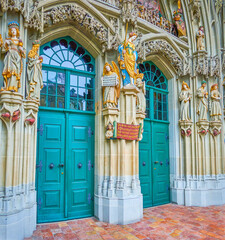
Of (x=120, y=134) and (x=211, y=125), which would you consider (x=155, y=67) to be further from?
(x=120, y=134)

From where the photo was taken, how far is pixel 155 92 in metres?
6.61

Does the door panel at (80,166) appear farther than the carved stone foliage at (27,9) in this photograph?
Yes

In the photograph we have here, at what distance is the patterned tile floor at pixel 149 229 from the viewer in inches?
154

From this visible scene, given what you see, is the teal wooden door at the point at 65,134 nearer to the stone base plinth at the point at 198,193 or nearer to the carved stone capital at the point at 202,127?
the stone base plinth at the point at 198,193

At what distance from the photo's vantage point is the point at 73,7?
15.6ft

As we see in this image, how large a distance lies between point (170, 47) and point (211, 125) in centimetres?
281

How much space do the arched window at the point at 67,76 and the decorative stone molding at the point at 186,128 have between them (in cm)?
300

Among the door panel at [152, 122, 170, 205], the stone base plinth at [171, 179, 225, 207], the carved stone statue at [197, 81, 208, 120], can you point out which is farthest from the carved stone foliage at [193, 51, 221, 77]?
the stone base plinth at [171, 179, 225, 207]

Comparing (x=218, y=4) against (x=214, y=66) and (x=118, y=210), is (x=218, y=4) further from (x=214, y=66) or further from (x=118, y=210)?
(x=118, y=210)

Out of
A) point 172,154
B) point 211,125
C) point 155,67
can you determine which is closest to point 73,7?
point 155,67

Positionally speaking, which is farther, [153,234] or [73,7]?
[73,7]

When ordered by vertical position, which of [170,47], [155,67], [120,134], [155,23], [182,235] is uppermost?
[155,23]

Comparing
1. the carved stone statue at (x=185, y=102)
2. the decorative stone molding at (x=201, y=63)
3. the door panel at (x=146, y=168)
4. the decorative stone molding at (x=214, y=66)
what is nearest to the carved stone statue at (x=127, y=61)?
the door panel at (x=146, y=168)

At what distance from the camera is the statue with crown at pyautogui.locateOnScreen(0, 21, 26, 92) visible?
12.0 feet
